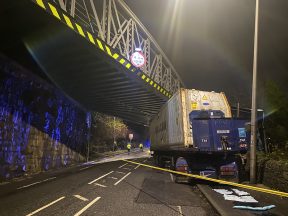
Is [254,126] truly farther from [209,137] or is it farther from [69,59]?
[69,59]

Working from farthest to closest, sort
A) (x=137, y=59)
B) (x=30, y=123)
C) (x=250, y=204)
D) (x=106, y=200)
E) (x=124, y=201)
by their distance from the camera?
(x=137, y=59) → (x=30, y=123) → (x=106, y=200) → (x=124, y=201) → (x=250, y=204)

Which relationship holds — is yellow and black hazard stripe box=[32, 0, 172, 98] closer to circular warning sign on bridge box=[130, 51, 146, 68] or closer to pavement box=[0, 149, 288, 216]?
circular warning sign on bridge box=[130, 51, 146, 68]

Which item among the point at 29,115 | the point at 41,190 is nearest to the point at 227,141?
the point at 41,190

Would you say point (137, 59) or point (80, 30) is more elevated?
point (137, 59)

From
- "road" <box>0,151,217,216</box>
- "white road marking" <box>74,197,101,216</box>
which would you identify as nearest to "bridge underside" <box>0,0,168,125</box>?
"road" <box>0,151,217,216</box>

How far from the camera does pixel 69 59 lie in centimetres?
1578

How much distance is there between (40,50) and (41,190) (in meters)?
6.39

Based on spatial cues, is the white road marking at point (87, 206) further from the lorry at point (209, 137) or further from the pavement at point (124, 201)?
the lorry at point (209, 137)

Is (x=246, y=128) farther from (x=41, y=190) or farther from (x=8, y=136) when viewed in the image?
(x=8, y=136)

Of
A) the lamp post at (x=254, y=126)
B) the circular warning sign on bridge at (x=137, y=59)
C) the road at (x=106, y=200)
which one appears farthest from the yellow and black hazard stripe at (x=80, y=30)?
the lamp post at (x=254, y=126)

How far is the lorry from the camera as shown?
43.3 feet

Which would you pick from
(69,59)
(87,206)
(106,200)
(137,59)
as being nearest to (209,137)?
(106,200)

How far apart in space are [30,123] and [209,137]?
37.3 ft

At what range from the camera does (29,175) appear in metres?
18.8
